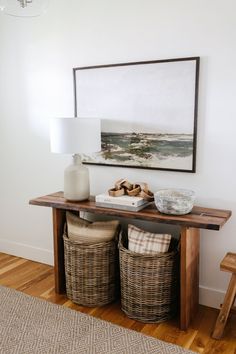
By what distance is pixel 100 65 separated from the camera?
2570mm

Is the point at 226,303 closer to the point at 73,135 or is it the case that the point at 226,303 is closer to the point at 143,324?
the point at 143,324

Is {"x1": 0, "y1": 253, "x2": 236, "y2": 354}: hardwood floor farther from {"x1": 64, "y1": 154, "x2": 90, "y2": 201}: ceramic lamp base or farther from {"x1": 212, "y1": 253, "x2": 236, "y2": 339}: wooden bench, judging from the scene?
{"x1": 64, "y1": 154, "x2": 90, "y2": 201}: ceramic lamp base

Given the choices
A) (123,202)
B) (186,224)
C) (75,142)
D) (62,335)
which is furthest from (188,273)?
(75,142)

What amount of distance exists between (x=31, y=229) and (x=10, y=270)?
42 centimetres

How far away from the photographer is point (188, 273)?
2160mm

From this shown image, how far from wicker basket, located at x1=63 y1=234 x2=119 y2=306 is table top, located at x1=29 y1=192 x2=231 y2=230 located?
26 centimetres

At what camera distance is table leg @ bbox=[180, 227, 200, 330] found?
6.84ft

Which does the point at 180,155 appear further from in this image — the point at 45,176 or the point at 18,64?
the point at 18,64

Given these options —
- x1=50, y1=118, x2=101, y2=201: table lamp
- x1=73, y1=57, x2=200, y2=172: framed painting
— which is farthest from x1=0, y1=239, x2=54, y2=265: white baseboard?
x1=73, y1=57, x2=200, y2=172: framed painting

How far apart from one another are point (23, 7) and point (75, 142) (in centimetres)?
88

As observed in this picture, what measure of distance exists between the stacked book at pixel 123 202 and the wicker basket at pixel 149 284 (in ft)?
0.93

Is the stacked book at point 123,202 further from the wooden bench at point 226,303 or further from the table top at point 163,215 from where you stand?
the wooden bench at point 226,303

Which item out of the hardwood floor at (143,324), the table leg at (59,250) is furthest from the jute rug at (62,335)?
the table leg at (59,250)

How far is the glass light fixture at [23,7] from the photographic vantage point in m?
1.61
